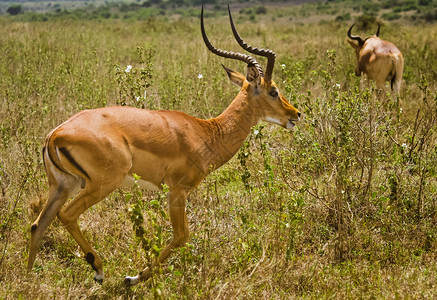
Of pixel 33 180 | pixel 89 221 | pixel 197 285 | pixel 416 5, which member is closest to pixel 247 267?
pixel 197 285

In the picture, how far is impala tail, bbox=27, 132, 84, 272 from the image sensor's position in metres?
3.48

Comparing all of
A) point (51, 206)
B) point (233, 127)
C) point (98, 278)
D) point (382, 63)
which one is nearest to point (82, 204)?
point (51, 206)

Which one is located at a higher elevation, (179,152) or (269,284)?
(179,152)

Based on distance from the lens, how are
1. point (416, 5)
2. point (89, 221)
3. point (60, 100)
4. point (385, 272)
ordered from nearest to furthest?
1. point (385, 272)
2. point (89, 221)
3. point (60, 100)
4. point (416, 5)

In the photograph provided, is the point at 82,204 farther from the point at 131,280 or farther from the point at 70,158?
the point at 131,280

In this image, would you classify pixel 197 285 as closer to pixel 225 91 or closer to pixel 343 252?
pixel 343 252

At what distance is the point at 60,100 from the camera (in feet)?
23.4

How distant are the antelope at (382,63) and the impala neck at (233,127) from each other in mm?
4482

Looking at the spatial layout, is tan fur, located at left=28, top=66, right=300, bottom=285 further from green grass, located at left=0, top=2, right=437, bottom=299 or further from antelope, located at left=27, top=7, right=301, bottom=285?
green grass, located at left=0, top=2, right=437, bottom=299

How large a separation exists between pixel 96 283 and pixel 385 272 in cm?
210

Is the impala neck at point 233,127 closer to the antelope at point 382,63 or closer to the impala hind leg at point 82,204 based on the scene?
the impala hind leg at point 82,204

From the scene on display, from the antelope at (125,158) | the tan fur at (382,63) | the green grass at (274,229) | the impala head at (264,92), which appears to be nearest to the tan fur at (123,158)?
the antelope at (125,158)

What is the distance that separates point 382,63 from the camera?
8.66 m

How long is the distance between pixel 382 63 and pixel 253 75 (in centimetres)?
485
